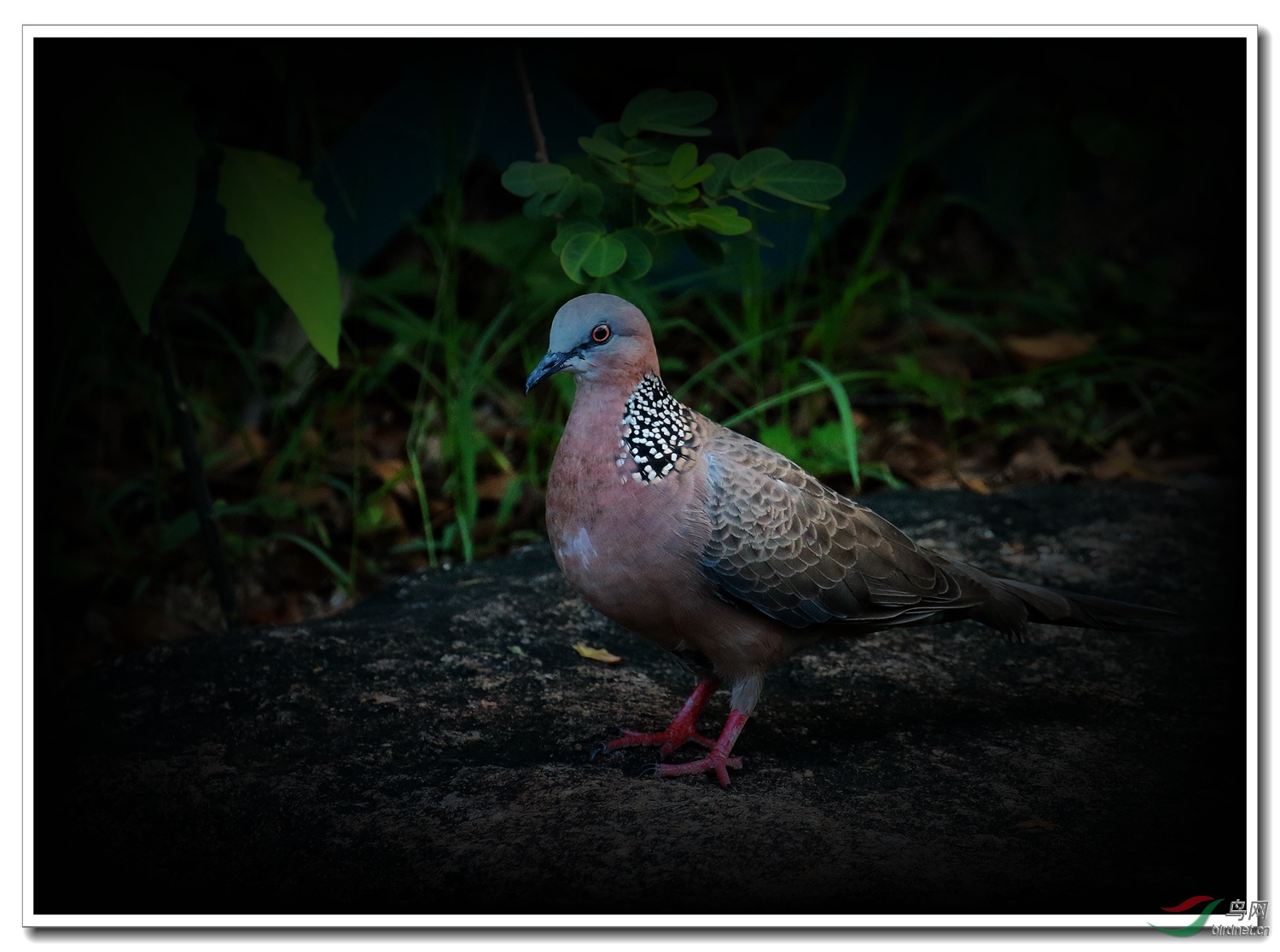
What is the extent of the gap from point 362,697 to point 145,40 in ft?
5.31

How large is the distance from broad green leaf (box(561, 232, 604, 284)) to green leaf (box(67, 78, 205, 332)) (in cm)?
87

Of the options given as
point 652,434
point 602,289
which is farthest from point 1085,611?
point 602,289

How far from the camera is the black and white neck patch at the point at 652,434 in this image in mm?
2732

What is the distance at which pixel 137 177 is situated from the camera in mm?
2799

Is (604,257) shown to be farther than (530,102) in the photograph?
No

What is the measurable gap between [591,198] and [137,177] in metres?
1.03

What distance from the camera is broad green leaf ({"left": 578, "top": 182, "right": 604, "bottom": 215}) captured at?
2871mm
